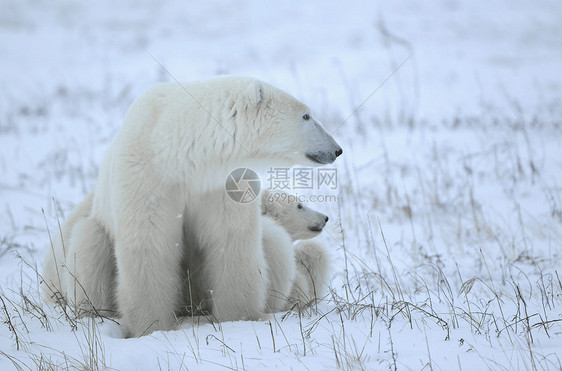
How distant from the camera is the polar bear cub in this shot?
12.8ft

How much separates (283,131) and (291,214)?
1350 mm

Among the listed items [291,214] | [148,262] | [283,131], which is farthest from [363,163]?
[148,262]

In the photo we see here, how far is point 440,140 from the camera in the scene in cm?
911

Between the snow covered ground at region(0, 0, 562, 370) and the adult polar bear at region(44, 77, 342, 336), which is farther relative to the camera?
the adult polar bear at region(44, 77, 342, 336)

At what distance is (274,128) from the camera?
11.6 ft

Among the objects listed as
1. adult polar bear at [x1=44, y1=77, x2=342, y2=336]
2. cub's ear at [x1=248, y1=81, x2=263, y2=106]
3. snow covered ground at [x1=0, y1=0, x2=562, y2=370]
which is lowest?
snow covered ground at [x1=0, y1=0, x2=562, y2=370]

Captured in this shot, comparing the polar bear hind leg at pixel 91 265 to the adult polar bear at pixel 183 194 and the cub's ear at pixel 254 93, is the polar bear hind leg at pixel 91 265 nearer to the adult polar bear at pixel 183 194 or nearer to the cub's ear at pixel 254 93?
the adult polar bear at pixel 183 194

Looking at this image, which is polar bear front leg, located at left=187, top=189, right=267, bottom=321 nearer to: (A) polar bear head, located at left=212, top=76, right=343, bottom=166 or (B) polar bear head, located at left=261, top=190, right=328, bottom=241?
(A) polar bear head, located at left=212, top=76, right=343, bottom=166

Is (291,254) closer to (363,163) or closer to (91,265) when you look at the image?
(91,265)

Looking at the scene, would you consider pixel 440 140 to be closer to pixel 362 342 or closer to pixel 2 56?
pixel 362 342

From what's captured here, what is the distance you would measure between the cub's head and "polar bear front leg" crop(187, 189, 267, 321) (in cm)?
36

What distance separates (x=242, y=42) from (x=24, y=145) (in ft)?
45.0

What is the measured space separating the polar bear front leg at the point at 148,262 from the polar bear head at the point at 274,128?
0.61 metres

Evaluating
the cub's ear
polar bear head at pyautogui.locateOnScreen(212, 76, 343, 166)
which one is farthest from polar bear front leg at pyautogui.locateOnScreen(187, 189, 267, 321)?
the cub's ear
